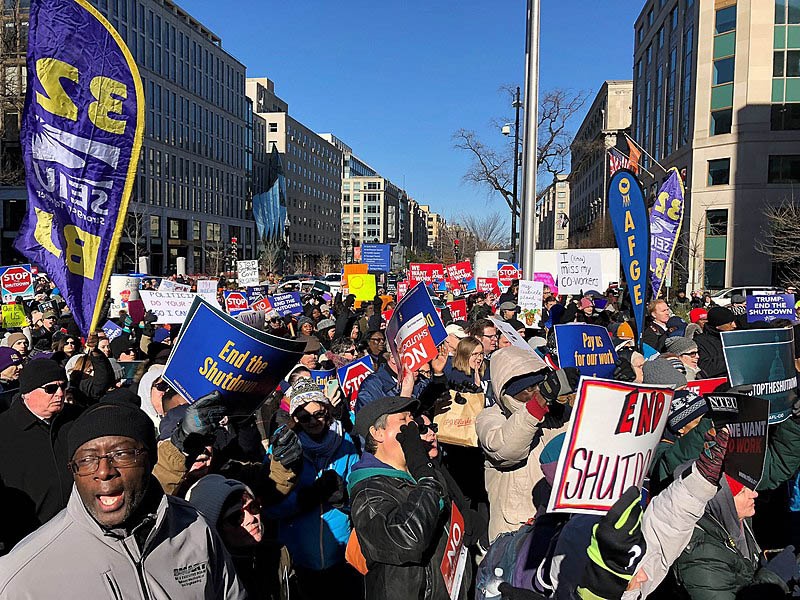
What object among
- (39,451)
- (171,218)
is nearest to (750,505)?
(39,451)

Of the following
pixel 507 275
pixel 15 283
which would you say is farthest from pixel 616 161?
pixel 15 283

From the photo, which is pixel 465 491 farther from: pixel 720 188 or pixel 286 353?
pixel 720 188

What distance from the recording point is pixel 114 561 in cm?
206

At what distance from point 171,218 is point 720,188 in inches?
2025

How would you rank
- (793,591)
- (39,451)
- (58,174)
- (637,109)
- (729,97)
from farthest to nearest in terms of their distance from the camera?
(637,109), (729,97), (58,174), (39,451), (793,591)

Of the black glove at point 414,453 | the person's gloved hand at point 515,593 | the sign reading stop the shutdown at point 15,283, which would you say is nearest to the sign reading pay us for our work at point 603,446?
the person's gloved hand at point 515,593

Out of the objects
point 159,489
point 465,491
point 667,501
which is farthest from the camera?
point 465,491

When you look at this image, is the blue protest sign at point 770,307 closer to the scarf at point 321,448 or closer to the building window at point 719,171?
the scarf at point 321,448

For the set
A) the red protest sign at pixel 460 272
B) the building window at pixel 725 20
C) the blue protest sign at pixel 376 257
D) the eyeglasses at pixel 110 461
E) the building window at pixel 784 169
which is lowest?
the eyeglasses at pixel 110 461

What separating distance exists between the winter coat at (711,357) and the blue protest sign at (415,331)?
3.27 metres

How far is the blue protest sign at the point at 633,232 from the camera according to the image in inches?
304

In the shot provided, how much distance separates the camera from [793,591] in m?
3.48

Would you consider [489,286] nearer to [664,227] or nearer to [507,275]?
[507,275]

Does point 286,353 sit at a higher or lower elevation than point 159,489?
higher
